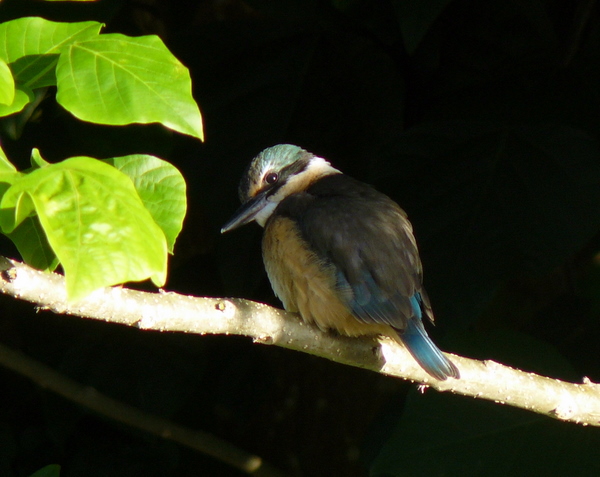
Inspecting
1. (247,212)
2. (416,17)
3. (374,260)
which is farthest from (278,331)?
(416,17)

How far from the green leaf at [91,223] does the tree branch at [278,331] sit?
0.70 ft

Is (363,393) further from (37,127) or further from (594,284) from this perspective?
(37,127)

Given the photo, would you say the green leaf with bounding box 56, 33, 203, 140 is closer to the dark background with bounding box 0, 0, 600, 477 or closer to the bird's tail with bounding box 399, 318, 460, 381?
the bird's tail with bounding box 399, 318, 460, 381

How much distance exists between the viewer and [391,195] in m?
2.87

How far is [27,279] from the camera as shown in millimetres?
1188

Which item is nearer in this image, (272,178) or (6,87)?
(6,87)

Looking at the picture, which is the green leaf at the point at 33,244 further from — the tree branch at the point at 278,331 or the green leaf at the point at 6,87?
the green leaf at the point at 6,87

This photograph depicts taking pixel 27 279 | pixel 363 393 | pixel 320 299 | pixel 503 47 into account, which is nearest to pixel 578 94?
pixel 503 47

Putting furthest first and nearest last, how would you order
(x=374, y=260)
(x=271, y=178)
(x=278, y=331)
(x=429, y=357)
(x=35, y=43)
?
(x=271, y=178) → (x=374, y=260) → (x=429, y=357) → (x=278, y=331) → (x=35, y=43)

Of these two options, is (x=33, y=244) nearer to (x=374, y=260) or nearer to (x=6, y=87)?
(x=6, y=87)

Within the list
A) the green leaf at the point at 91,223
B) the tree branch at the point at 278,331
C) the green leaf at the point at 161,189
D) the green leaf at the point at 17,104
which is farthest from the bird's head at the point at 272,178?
the green leaf at the point at 91,223

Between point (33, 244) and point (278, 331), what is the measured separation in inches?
26.2

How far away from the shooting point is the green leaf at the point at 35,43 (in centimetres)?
120

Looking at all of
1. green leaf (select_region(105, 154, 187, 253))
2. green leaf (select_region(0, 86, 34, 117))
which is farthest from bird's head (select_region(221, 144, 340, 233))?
green leaf (select_region(0, 86, 34, 117))
